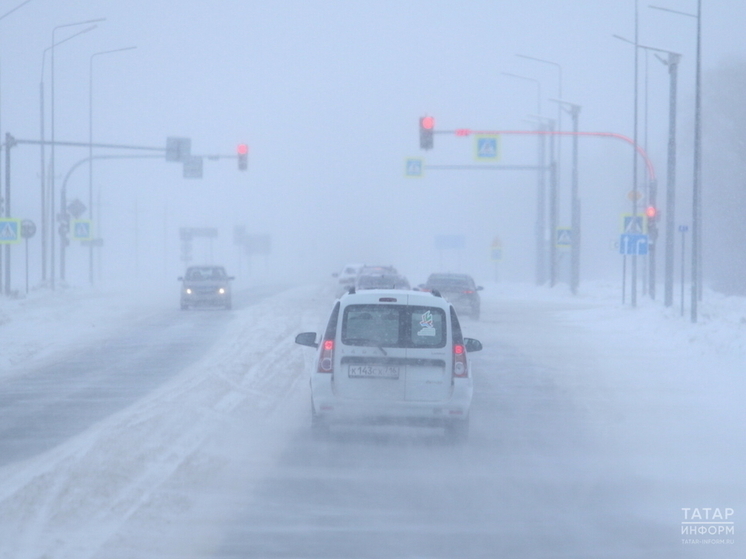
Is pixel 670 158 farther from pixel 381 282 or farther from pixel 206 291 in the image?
pixel 206 291

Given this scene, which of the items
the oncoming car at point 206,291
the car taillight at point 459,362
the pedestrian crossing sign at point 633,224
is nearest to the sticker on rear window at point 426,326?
the car taillight at point 459,362

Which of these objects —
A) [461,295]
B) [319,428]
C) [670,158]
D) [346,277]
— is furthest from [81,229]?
[319,428]

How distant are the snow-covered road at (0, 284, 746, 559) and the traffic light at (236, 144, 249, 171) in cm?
1680

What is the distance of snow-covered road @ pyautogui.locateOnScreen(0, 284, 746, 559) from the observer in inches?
289

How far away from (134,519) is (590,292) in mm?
47514

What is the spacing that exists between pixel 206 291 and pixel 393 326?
1071 inches

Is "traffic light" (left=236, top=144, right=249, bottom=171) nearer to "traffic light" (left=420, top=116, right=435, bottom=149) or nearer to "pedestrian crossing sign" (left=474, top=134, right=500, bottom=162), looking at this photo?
"pedestrian crossing sign" (left=474, top=134, right=500, bottom=162)

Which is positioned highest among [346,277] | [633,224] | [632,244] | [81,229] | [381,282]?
[633,224]

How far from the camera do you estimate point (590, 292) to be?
5347cm

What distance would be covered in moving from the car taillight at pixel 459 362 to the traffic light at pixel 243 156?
2509cm

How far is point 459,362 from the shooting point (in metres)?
11.4

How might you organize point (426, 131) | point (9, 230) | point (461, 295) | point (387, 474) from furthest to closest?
A: point (9, 230), point (461, 295), point (426, 131), point (387, 474)

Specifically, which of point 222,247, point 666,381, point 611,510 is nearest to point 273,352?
point 666,381

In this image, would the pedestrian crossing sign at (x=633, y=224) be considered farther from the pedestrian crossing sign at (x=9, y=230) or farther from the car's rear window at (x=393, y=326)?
the car's rear window at (x=393, y=326)
